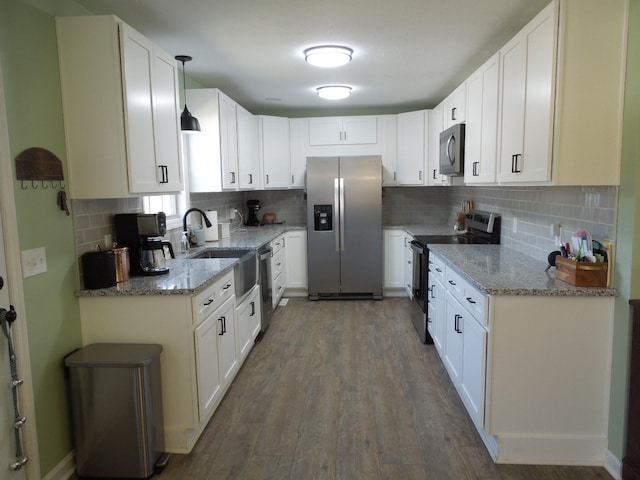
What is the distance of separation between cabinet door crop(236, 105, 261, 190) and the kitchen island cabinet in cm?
315

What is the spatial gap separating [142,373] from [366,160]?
12.6 ft

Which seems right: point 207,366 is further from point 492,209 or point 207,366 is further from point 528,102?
point 492,209

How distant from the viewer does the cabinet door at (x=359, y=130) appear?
18.6 ft

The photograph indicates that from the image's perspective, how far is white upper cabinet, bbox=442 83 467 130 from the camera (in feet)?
12.5

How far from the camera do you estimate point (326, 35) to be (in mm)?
3012

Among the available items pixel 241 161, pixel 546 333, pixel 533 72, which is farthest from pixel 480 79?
pixel 241 161

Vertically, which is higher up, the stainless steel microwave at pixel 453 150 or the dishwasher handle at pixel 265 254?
the stainless steel microwave at pixel 453 150

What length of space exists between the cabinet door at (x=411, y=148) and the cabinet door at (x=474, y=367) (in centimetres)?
311

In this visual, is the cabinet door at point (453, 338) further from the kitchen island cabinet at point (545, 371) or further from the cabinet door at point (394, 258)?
the cabinet door at point (394, 258)

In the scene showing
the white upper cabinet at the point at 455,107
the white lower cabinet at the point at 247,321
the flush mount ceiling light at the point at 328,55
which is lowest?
the white lower cabinet at the point at 247,321

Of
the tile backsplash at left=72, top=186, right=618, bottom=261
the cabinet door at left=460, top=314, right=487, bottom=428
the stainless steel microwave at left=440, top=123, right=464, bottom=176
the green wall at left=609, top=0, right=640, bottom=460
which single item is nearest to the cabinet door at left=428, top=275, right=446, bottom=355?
the cabinet door at left=460, top=314, right=487, bottom=428

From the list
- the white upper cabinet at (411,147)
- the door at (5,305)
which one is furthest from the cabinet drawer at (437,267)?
the door at (5,305)

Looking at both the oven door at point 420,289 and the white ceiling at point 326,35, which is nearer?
the white ceiling at point 326,35

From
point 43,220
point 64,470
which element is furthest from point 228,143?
point 64,470
